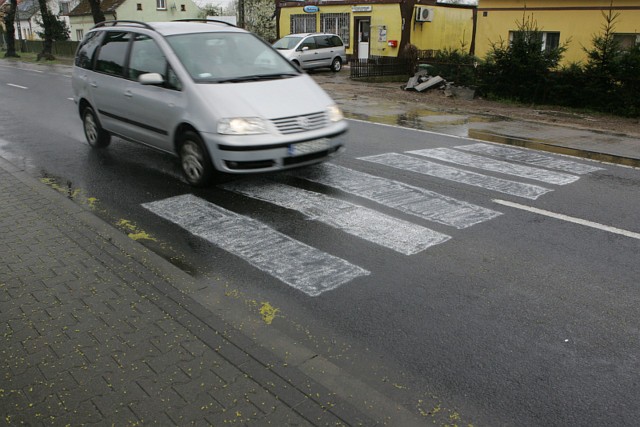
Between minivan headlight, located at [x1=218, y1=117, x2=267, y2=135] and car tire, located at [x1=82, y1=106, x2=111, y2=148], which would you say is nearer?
minivan headlight, located at [x1=218, y1=117, x2=267, y2=135]

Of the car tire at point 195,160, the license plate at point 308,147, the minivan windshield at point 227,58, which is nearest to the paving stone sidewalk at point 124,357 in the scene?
the car tire at point 195,160

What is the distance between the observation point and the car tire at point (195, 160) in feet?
22.9

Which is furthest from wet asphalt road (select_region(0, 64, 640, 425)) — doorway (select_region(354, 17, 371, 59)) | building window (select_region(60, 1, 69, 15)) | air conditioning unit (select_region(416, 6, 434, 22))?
building window (select_region(60, 1, 69, 15))

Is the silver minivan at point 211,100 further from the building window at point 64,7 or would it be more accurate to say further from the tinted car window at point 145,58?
the building window at point 64,7

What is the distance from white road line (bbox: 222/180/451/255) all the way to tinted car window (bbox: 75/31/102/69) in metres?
3.67

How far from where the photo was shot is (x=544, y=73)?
53.4 ft

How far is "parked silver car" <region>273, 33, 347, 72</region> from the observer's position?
27.3 metres

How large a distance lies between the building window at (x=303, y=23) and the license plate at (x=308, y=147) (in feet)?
97.3

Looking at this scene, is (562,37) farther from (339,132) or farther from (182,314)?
(182,314)

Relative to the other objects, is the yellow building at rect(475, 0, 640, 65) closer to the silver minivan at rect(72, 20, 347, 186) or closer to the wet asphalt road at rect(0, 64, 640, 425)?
the wet asphalt road at rect(0, 64, 640, 425)

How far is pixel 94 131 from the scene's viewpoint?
9.59 meters

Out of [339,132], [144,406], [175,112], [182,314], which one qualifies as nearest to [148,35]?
[175,112]

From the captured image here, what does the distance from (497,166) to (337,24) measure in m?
27.1

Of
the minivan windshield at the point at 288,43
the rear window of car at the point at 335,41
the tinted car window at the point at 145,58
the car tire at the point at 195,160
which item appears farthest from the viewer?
the rear window of car at the point at 335,41
